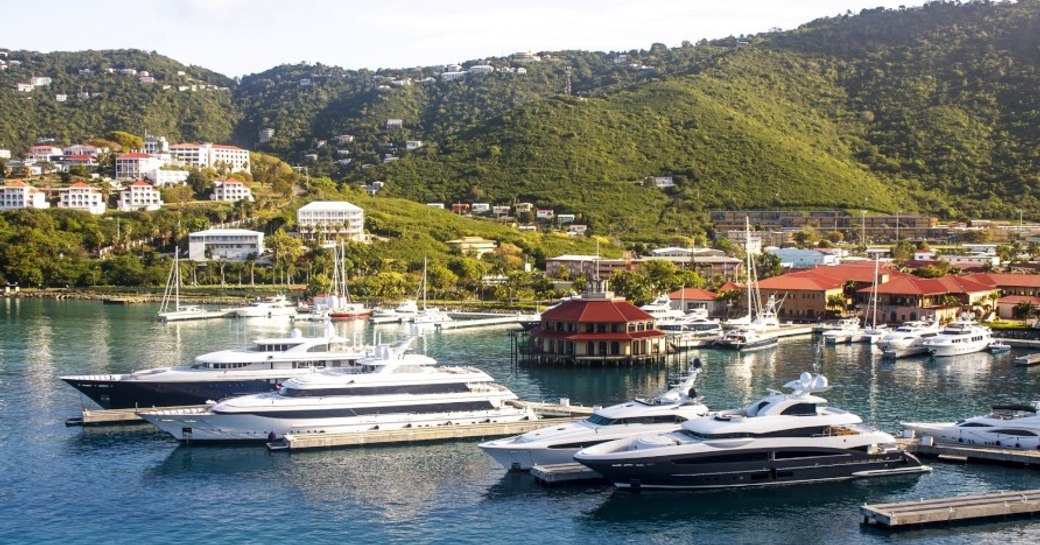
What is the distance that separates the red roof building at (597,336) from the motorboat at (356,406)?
71.4 feet

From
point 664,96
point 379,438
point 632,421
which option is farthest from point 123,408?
point 664,96

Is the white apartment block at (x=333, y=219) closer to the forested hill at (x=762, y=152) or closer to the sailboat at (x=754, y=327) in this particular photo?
the forested hill at (x=762, y=152)

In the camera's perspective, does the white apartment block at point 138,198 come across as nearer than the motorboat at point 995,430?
No

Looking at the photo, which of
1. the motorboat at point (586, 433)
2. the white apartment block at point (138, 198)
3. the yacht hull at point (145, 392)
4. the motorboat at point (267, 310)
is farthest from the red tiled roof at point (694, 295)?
the white apartment block at point (138, 198)

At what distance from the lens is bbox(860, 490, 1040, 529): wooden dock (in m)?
36.1

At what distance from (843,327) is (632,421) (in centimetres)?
5021

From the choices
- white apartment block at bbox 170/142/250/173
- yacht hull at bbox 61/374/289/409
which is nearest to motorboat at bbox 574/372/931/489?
yacht hull at bbox 61/374/289/409

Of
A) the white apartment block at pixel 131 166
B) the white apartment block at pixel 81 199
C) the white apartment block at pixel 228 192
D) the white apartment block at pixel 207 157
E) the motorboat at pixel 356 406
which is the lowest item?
the motorboat at pixel 356 406

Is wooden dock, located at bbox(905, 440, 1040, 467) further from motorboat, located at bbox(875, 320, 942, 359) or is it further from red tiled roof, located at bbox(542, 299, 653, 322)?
motorboat, located at bbox(875, 320, 942, 359)

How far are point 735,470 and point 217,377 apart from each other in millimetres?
25603

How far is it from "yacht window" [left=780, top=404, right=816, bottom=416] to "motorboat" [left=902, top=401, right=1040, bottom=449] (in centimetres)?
788

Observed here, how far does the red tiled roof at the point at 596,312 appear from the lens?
72.2 meters

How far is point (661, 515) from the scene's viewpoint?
37.9 metres

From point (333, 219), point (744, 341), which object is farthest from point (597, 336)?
point (333, 219)
